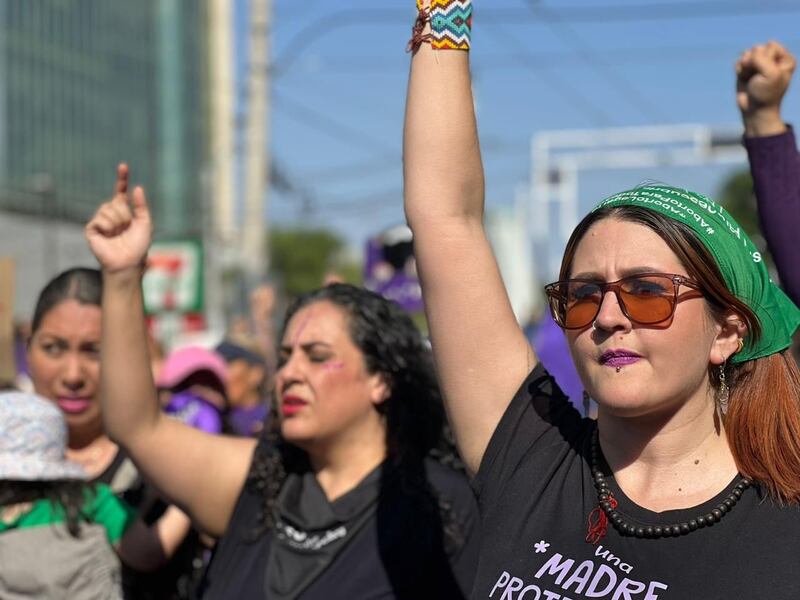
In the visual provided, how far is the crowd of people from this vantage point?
2100 mm

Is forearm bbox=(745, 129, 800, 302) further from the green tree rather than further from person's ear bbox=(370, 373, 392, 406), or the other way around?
the green tree

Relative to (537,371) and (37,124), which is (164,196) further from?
(537,371)

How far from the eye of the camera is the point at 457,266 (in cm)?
241

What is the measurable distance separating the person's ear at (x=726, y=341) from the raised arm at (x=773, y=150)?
896 millimetres

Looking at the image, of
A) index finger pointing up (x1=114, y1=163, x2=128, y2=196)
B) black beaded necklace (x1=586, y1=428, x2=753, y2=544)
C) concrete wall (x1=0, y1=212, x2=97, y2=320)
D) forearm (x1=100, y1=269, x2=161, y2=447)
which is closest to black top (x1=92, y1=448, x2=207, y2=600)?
forearm (x1=100, y1=269, x2=161, y2=447)

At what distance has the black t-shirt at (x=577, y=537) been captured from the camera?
1977mm

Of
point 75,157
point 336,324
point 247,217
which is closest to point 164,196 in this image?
point 75,157

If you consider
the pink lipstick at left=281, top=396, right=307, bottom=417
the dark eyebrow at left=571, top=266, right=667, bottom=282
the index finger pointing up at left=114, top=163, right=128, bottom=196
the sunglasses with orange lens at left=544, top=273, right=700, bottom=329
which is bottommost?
the pink lipstick at left=281, top=396, right=307, bottom=417

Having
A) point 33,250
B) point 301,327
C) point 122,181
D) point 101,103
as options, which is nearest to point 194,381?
point 301,327

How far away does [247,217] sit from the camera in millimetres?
19641

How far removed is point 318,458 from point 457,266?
49.2 inches

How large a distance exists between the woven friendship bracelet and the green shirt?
1.73 metres

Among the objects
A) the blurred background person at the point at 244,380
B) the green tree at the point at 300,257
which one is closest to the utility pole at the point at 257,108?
the blurred background person at the point at 244,380

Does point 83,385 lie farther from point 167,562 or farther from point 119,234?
point 119,234
